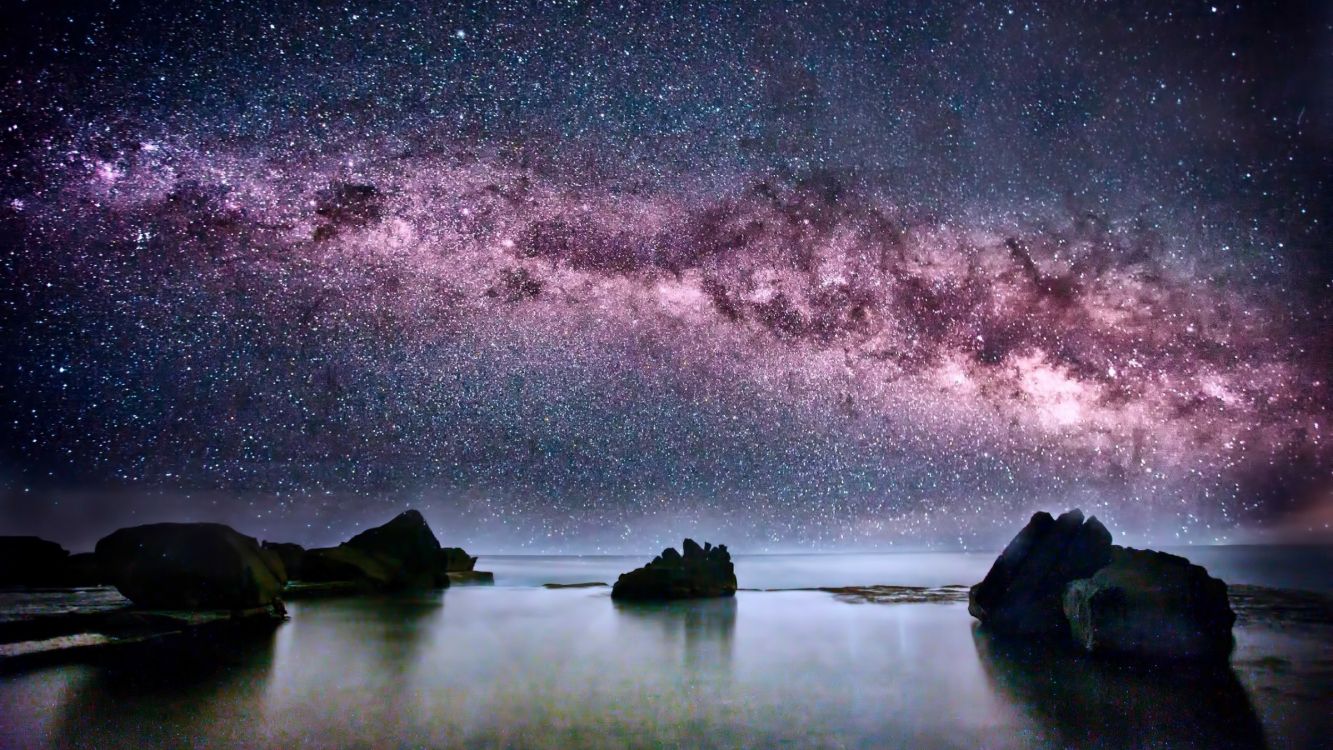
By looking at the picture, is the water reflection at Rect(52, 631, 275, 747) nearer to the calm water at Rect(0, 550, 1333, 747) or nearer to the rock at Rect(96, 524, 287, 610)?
the calm water at Rect(0, 550, 1333, 747)

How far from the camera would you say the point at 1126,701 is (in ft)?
46.3

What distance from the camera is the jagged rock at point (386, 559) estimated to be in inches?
2076

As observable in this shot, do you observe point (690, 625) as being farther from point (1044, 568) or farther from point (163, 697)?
point (163, 697)

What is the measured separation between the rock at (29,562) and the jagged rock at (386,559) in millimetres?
14327

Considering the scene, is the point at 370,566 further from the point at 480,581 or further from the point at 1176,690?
the point at 1176,690

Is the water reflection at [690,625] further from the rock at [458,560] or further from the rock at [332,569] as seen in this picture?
the rock at [458,560]

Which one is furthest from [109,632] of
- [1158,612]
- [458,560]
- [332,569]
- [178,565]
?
[458,560]

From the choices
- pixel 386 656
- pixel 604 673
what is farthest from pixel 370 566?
pixel 604 673

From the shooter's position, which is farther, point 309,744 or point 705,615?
point 705,615

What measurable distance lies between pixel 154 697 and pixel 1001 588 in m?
27.8

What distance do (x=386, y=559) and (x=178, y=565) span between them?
96.6 feet

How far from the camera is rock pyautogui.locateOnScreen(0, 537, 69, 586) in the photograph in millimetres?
44125

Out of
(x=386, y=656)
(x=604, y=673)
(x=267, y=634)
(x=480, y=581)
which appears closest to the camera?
(x=604, y=673)

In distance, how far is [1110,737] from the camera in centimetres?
1134
